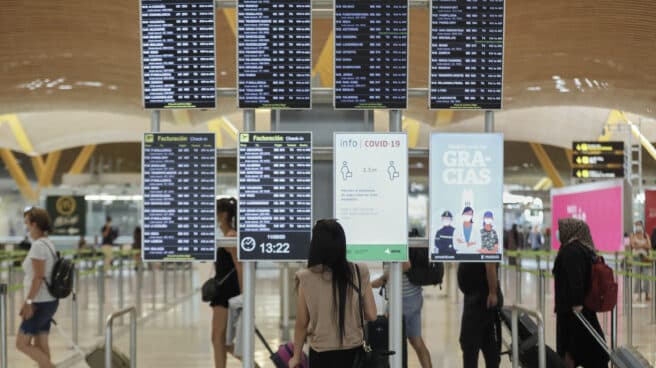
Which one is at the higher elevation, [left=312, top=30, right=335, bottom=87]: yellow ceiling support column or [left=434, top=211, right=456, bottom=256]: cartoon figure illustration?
[left=312, top=30, right=335, bottom=87]: yellow ceiling support column

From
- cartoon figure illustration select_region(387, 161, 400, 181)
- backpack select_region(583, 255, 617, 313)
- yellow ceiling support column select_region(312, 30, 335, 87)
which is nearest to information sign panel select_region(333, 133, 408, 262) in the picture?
Result: cartoon figure illustration select_region(387, 161, 400, 181)

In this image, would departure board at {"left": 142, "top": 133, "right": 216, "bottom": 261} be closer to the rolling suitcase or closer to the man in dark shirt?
the man in dark shirt

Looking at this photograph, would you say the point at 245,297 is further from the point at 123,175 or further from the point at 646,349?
the point at 123,175

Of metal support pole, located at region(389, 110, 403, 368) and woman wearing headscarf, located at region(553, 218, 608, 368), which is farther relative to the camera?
woman wearing headscarf, located at region(553, 218, 608, 368)

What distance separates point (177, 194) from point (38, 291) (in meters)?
2.34

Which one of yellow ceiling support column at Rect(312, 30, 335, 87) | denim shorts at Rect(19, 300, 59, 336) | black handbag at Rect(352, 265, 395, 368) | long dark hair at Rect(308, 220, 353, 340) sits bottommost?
denim shorts at Rect(19, 300, 59, 336)

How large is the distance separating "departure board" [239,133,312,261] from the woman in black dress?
4.10 feet

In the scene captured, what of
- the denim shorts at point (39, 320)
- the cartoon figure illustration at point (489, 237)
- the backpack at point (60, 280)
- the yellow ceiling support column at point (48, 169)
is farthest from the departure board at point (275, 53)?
the yellow ceiling support column at point (48, 169)

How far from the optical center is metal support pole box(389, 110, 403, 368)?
6090mm

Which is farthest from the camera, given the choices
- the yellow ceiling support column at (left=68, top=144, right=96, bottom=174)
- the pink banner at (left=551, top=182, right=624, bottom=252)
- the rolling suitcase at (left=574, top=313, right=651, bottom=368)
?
the yellow ceiling support column at (left=68, top=144, right=96, bottom=174)

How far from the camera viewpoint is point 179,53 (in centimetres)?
613

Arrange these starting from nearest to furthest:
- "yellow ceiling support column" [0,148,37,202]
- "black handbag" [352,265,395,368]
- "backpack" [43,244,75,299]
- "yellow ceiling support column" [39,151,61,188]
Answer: "black handbag" [352,265,395,368] < "backpack" [43,244,75,299] < "yellow ceiling support column" [0,148,37,202] < "yellow ceiling support column" [39,151,61,188]

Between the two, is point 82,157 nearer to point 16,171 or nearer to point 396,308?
point 16,171

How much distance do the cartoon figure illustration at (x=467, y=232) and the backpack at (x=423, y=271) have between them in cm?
167
